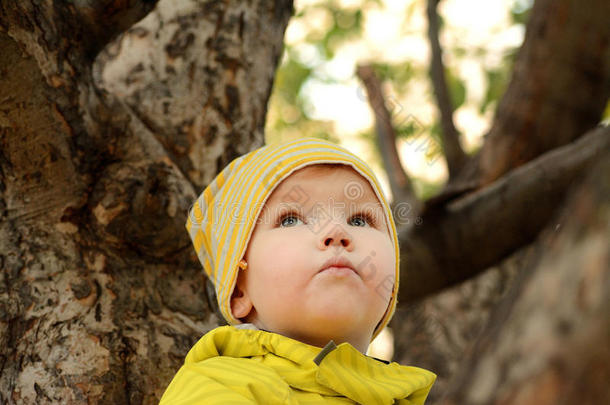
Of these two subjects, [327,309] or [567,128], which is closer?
[327,309]

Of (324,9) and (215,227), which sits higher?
(324,9)

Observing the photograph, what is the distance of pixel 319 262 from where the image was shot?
1.51 meters

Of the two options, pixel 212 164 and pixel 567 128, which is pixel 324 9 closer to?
pixel 567 128

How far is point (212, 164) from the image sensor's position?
7.45 ft

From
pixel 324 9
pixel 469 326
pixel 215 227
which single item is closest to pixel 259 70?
pixel 215 227

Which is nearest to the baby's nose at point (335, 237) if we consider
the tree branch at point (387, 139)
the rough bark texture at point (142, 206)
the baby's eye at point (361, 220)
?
the baby's eye at point (361, 220)

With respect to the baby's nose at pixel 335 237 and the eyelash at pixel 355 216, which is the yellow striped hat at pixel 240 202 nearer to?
the eyelash at pixel 355 216

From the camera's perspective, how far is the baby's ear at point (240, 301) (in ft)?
5.60

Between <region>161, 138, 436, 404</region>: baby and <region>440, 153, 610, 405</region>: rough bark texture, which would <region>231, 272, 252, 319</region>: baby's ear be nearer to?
<region>161, 138, 436, 404</region>: baby

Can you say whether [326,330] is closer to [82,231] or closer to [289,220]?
[289,220]

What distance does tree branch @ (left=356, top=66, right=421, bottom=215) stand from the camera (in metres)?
4.57

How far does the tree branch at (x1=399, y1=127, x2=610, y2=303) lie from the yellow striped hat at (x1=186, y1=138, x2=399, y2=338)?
3.88 ft

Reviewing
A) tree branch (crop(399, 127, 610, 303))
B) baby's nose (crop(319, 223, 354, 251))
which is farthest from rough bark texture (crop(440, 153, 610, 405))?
tree branch (crop(399, 127, 610, 303))

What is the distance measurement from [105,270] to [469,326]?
2.89 m
